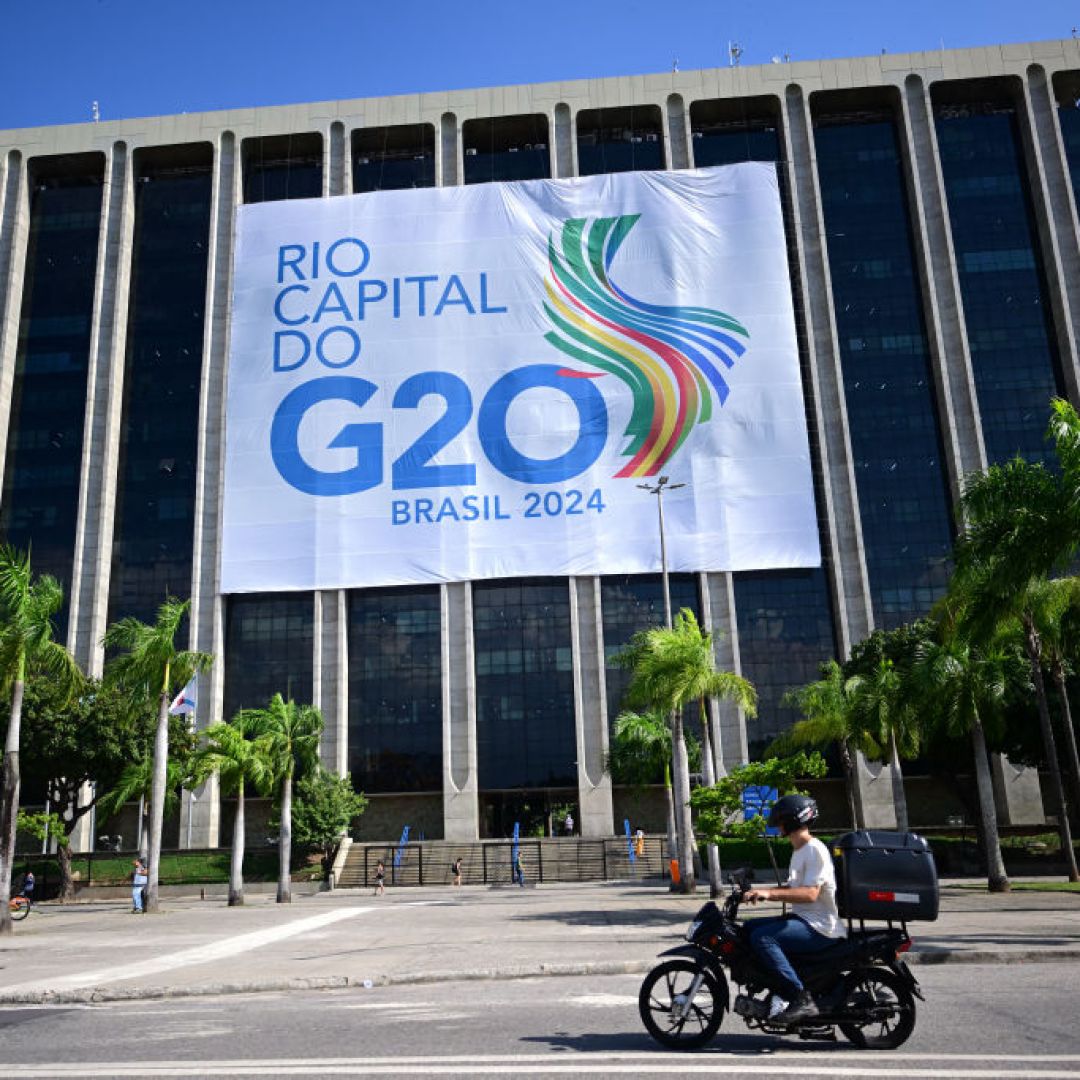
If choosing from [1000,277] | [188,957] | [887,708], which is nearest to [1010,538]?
[887,708]

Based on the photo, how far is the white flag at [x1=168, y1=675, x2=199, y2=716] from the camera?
3712 cm

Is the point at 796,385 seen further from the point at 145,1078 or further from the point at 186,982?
the point at 145,1078

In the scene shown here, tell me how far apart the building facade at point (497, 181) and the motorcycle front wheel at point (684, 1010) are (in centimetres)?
5182

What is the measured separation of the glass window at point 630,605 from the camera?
61.3m

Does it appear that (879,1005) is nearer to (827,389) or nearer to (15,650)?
(15,650)

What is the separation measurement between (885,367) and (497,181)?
29.6 meters

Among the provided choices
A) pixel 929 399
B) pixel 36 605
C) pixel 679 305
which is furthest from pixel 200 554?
pixel 929 399

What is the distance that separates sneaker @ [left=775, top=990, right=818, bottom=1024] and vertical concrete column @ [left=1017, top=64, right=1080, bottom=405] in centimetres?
6440

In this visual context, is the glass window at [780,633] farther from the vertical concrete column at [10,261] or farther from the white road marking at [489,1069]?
the white road marking at [489,1069]

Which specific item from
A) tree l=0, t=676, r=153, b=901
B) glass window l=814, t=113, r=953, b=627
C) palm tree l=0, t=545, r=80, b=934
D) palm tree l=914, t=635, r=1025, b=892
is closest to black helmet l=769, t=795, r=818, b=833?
palm tree l=0, t=545, r=80, b=934

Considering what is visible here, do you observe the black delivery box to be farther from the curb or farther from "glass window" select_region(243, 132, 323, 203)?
"glass window" select_region(243, 132, 323, 203)

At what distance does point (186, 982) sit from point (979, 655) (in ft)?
83.6

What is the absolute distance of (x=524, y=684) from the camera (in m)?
61.5

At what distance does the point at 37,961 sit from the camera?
1750cm
